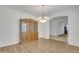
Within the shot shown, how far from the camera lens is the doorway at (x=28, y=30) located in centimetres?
856

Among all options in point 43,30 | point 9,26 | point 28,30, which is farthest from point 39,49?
point 43,30

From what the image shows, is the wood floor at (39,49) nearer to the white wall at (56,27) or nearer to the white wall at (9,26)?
the white wall at (9,26)

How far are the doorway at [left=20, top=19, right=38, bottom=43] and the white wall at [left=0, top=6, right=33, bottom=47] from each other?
676 mm

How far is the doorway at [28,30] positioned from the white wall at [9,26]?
0.68 meters

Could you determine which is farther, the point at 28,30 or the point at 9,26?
the point at 28,30

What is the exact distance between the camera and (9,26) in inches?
277

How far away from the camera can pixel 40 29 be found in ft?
37.9

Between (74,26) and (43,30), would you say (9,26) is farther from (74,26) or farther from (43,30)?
(43,30)

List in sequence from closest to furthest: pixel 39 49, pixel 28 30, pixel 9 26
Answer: pixel 39 49
pixel 9 26
pixel 28 30

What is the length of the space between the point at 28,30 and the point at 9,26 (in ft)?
8.32
